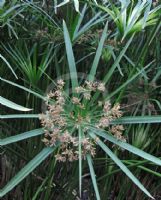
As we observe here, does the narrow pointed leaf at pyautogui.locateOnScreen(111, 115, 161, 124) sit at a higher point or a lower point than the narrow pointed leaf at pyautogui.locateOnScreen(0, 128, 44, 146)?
higher

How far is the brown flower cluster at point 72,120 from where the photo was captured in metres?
1.19

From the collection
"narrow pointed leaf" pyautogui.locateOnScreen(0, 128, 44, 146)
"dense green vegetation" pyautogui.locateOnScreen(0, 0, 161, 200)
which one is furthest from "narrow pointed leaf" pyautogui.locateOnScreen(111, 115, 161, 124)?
"narrow pointed leaf" pyautogui.locateOnScreen(0, 128, 44, 146)

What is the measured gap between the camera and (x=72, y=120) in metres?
1.25

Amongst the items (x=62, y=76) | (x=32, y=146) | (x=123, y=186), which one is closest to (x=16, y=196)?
(x=32, y=146)

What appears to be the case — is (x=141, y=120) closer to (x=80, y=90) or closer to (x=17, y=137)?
(x=80, y=90)

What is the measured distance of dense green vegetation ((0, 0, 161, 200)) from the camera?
131cm

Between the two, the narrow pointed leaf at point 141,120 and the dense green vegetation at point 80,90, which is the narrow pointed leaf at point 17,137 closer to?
the dense green vegetation at point 80,90

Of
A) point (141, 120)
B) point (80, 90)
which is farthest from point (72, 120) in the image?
point (141, 120)

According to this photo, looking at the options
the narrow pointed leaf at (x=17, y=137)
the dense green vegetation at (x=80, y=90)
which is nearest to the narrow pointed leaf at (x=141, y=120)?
the dense green vegetation at (x=80, y=90)

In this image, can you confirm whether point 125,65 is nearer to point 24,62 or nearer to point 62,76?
point 62,76

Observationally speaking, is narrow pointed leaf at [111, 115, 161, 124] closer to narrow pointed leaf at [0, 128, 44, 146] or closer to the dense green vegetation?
the dense green vegetation

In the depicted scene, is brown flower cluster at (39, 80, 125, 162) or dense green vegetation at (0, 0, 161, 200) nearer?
brown flower cluster at (39, 80, 125, 162)

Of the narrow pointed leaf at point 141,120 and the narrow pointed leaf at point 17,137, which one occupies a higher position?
the narrow pointed leaf at point 141,120

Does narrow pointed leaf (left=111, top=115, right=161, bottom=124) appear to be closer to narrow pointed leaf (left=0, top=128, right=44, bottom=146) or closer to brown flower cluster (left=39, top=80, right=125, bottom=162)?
brown flower cluster (left=39, top=80, right=125, bottom=162)
